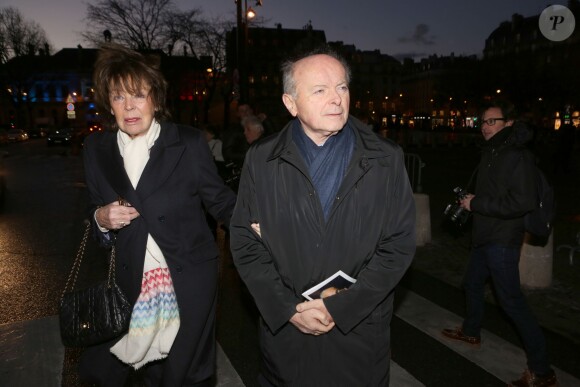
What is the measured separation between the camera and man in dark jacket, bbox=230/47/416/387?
2.13 metres

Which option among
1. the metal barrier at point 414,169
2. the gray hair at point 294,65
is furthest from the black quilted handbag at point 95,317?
the metal barrier at point 414,169

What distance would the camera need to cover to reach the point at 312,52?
2305 mm

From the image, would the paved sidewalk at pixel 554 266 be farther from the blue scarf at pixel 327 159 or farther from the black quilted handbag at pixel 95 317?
the black quilted handbag at pixel 95 317

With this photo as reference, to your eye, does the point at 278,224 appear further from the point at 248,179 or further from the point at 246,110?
the point at 246,110

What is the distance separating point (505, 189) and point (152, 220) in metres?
2.54

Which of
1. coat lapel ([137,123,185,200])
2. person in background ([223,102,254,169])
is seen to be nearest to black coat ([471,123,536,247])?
coat lapel ([137,123,185,200])

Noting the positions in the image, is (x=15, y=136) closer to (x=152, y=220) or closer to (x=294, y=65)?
(x=152, y=220)

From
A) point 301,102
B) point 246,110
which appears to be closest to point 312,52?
point 301,102

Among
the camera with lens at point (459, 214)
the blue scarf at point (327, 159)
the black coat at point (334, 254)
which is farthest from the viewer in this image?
the camera with lens at point (459, 214)

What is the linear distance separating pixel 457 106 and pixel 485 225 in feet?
205

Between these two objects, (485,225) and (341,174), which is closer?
(341,174)

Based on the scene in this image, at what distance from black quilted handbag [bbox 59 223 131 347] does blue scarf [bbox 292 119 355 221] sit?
1.27 meters

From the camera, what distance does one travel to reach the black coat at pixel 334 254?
2129mm

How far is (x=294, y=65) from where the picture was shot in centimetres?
233
